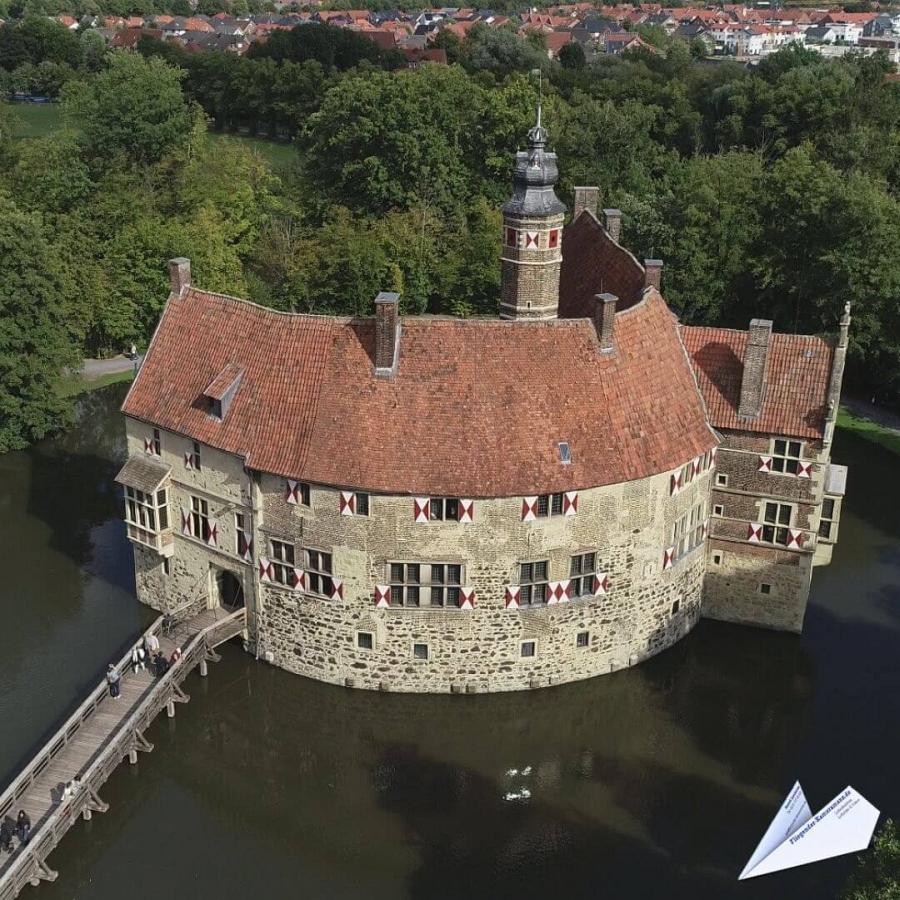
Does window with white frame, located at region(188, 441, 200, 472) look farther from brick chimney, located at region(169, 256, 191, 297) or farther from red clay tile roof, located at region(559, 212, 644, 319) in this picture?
red clay tile roof, located at region(559, 212, 644, 319)

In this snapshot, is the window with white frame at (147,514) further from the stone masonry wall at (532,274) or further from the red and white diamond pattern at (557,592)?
the stone masonry wall at (532,274)

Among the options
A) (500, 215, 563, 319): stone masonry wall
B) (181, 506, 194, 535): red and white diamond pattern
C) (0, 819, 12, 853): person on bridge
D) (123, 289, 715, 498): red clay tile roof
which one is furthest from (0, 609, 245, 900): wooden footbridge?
(500, 215, 563, 319): stone masonry wall

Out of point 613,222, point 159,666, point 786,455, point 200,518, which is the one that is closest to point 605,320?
point 786,455

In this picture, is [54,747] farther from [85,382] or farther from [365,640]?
[85,382]

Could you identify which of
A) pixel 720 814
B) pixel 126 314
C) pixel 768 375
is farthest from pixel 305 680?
pixel 126 314

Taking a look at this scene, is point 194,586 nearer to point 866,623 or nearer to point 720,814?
point 720,814

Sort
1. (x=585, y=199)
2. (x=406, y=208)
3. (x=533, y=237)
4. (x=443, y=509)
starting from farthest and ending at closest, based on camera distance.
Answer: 1. (x=406, y=208)
2. (x=585, y=199)
3. (x=533, y=237)
4. (x=443, y=509)
